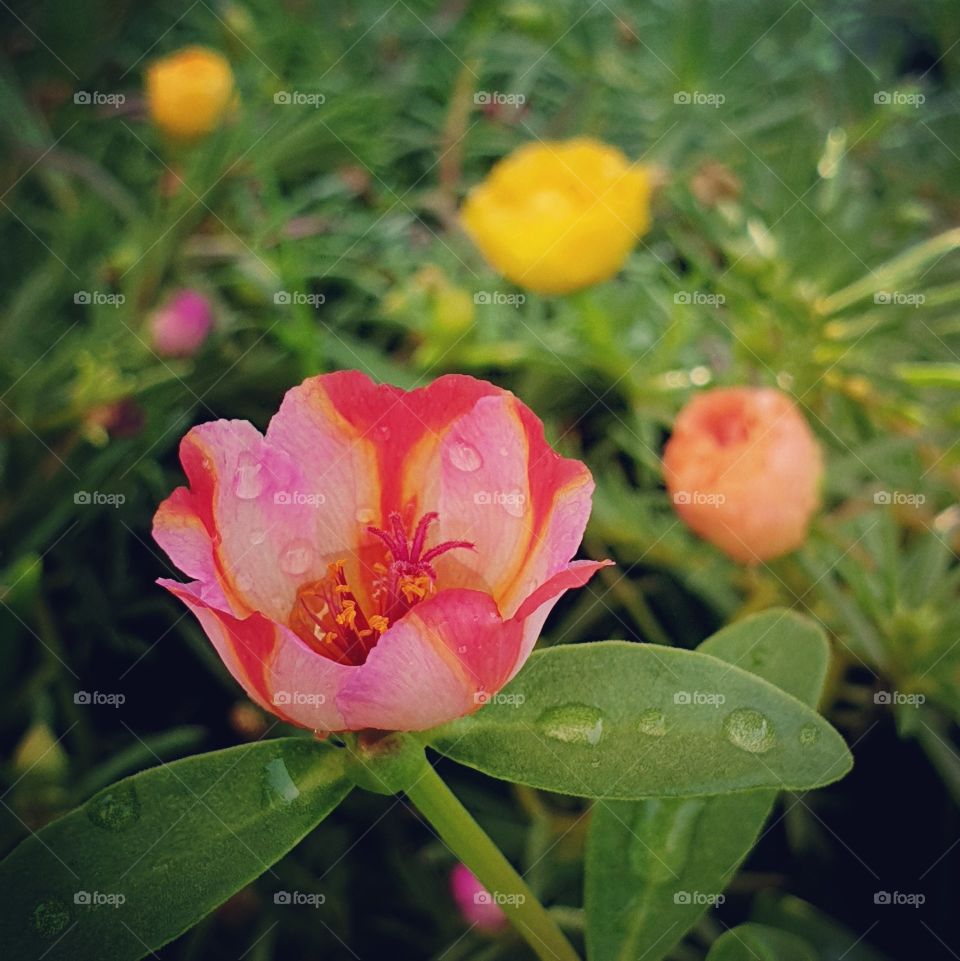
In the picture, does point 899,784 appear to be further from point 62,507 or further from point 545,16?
point 545,16

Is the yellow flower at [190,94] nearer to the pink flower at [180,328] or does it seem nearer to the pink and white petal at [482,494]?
the pink flower at [180,328]

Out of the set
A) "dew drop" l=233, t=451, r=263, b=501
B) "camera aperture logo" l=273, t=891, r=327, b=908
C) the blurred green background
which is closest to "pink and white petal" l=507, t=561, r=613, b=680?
"dew drop" l=233, t=451, r=263, b=501

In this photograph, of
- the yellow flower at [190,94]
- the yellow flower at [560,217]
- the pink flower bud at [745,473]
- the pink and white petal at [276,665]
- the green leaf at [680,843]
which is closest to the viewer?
the pink and white petal at [276,665]

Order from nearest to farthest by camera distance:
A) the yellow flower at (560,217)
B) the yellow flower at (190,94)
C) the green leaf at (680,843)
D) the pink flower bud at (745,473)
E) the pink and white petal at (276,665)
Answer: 1. the pink and white petal at (276,665)
2. the green leaf at (680,843)
3. the pink flower bud at (745,473)
4. the yellow flower at (560,217)
5. the yellow flower at (190,94)

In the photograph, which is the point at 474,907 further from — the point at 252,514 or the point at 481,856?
the point at 252,514

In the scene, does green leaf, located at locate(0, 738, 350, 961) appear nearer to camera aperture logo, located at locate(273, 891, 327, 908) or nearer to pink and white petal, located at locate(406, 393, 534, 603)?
pink and white petal, located at locate(406, 393, 534, 603)

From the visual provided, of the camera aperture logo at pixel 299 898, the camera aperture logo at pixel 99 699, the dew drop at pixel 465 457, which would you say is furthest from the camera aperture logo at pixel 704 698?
the camera aperture logo at pixel 99 699
